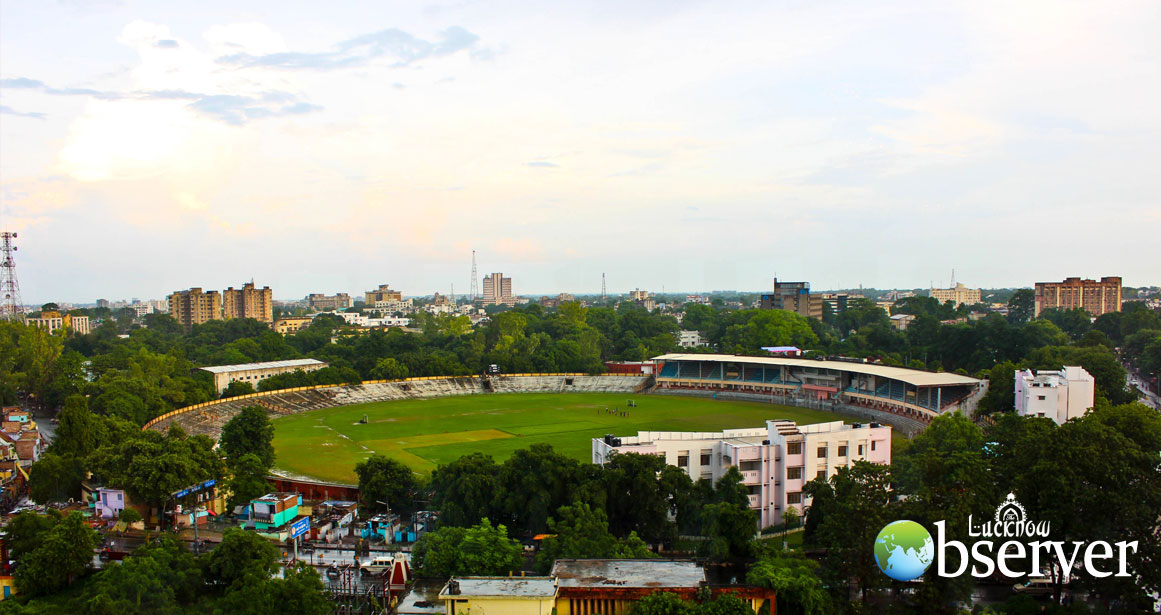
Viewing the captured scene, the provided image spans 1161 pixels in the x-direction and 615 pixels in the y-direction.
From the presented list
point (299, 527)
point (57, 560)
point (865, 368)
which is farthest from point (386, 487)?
point (865, 368)

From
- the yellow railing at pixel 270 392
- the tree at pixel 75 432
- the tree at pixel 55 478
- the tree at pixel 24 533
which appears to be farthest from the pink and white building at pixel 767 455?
the yellow railing at pixel 270 392

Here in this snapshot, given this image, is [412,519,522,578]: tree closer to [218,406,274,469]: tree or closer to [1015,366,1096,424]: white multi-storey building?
[218,406,274,469]: tree

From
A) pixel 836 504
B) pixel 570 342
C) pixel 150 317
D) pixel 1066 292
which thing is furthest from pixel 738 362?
pixel 150 317

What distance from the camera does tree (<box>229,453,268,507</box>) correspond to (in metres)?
27.4

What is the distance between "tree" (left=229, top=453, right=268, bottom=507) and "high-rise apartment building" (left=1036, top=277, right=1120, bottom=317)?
115846 millimetres

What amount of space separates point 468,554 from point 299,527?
363 inches

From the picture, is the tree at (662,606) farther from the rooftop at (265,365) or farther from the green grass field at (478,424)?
the rooftop at (265,365)

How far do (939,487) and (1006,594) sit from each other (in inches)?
114

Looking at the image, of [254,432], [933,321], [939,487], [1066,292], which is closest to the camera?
[939,487]

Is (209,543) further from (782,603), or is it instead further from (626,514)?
(782,603)

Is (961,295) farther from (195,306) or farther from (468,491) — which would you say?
(468,491)

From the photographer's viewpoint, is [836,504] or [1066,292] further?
[1066,292]

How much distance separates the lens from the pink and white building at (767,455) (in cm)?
2542

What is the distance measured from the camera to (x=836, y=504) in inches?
770
